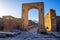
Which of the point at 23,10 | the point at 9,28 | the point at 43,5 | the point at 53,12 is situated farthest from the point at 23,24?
the point at 53,12

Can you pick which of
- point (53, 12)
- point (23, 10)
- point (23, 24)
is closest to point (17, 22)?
point (23, 24)

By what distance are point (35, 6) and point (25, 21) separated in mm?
2951

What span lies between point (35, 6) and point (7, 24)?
558cm

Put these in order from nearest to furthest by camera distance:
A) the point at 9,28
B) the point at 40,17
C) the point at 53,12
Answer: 1. the point at 9,28
2. the point at 40,17
3. the point at 53,12

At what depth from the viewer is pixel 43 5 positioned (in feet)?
44.2

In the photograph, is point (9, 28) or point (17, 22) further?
point (17, 22)

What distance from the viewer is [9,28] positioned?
10703 mm

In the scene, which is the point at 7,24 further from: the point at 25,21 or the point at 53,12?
the point at 53,12

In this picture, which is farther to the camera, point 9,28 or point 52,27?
point 52,27

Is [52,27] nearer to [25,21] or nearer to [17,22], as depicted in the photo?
[25,21]

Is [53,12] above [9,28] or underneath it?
above

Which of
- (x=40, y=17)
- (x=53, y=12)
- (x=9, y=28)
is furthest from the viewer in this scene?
(x=53, y=12)

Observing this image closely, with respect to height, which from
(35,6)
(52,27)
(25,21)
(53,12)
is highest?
(35,6)

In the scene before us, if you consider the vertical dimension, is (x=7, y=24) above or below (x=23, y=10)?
below
